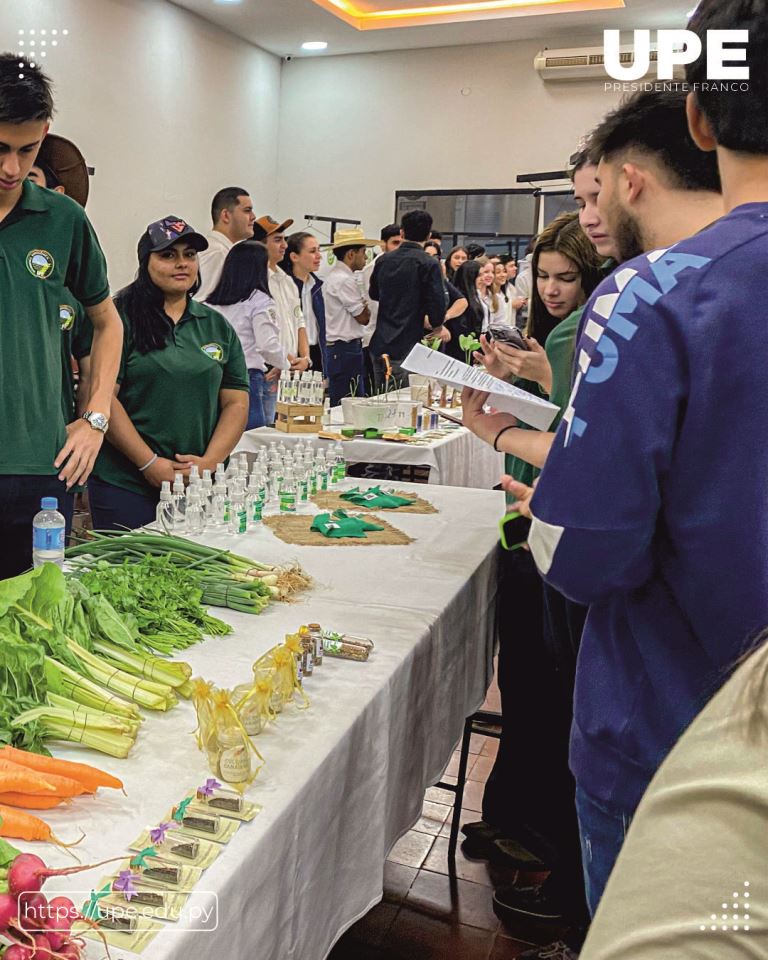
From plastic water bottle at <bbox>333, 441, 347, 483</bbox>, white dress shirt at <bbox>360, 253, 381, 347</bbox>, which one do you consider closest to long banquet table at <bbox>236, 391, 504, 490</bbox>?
plastic water bottle at <bbox>333, 441, 347, 483</bbox>

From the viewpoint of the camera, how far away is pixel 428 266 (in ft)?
24.3

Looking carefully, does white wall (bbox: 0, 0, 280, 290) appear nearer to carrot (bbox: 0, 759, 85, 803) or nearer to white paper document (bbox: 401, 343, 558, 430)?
white paper document (bbox: 401, 343, 558, 430)

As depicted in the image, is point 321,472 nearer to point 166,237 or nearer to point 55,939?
point 166,237

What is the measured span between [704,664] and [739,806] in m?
0.63

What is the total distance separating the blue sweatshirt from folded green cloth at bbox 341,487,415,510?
72.3 inches

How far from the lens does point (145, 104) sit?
8711 mm

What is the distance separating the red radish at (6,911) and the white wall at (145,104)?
7.45m

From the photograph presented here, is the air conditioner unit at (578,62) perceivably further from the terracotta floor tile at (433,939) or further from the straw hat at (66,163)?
the terracotta floor tile at (433,939)

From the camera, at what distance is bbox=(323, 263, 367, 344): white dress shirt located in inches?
313

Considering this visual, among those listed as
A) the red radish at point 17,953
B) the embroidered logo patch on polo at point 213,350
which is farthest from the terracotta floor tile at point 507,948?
the embroidered logo patch on polo at point 213,350

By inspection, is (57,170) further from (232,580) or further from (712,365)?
(712,365)

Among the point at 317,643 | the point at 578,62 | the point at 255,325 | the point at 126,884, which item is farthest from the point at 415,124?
the point at 126,884

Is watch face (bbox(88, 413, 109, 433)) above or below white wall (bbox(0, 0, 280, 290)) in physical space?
below

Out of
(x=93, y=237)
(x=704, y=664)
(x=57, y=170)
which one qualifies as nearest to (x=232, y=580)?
(x=93, y=237)
